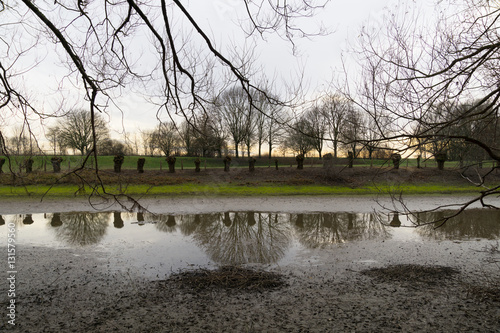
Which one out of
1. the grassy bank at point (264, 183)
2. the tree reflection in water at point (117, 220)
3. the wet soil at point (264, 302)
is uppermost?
the grassy bank at point (264, 183)

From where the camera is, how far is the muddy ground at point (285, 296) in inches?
171

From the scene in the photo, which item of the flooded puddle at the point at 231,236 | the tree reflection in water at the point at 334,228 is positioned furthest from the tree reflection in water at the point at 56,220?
the tree reflection in water at the point at 334,228

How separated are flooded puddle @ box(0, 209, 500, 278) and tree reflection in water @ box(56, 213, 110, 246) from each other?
3 centimetres

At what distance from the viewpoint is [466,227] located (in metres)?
10.4

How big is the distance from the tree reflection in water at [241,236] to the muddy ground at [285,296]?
718 millimetres

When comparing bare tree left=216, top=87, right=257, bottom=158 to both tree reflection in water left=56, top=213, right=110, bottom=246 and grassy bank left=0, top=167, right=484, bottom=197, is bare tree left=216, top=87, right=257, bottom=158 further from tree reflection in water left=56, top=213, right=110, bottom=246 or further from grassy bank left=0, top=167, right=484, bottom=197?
grassy bank left=0, top=167, right=484, bottom=197

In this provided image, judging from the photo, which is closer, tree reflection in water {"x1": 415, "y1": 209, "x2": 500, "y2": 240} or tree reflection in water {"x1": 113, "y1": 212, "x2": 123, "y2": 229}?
tree reflection in water {"x1": 415, "y1": 209, "x2": 500, "y2": 240}

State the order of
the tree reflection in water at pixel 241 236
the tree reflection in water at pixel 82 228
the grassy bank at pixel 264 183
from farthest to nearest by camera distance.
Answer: the grassy bank at pixel 264 183, the tree reflection in water at pixel 82 228, the tree reflection in water at pixel 241 236

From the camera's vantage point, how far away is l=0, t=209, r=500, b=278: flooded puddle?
739 centimetres

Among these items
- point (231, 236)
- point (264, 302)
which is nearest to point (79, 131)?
point (231, 236)

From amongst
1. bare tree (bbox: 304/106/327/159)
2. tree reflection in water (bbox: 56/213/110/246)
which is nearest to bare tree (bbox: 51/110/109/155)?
tree reflection in water (bbox: 56/213/110/246)

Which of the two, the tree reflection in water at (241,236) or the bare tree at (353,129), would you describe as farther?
the tree reflection in water at (241,236)

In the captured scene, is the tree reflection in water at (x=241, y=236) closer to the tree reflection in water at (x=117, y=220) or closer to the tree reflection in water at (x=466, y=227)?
the tree reflection in water at (x=117, y=220)

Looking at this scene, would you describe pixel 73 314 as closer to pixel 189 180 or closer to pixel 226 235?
pixel 226 235
